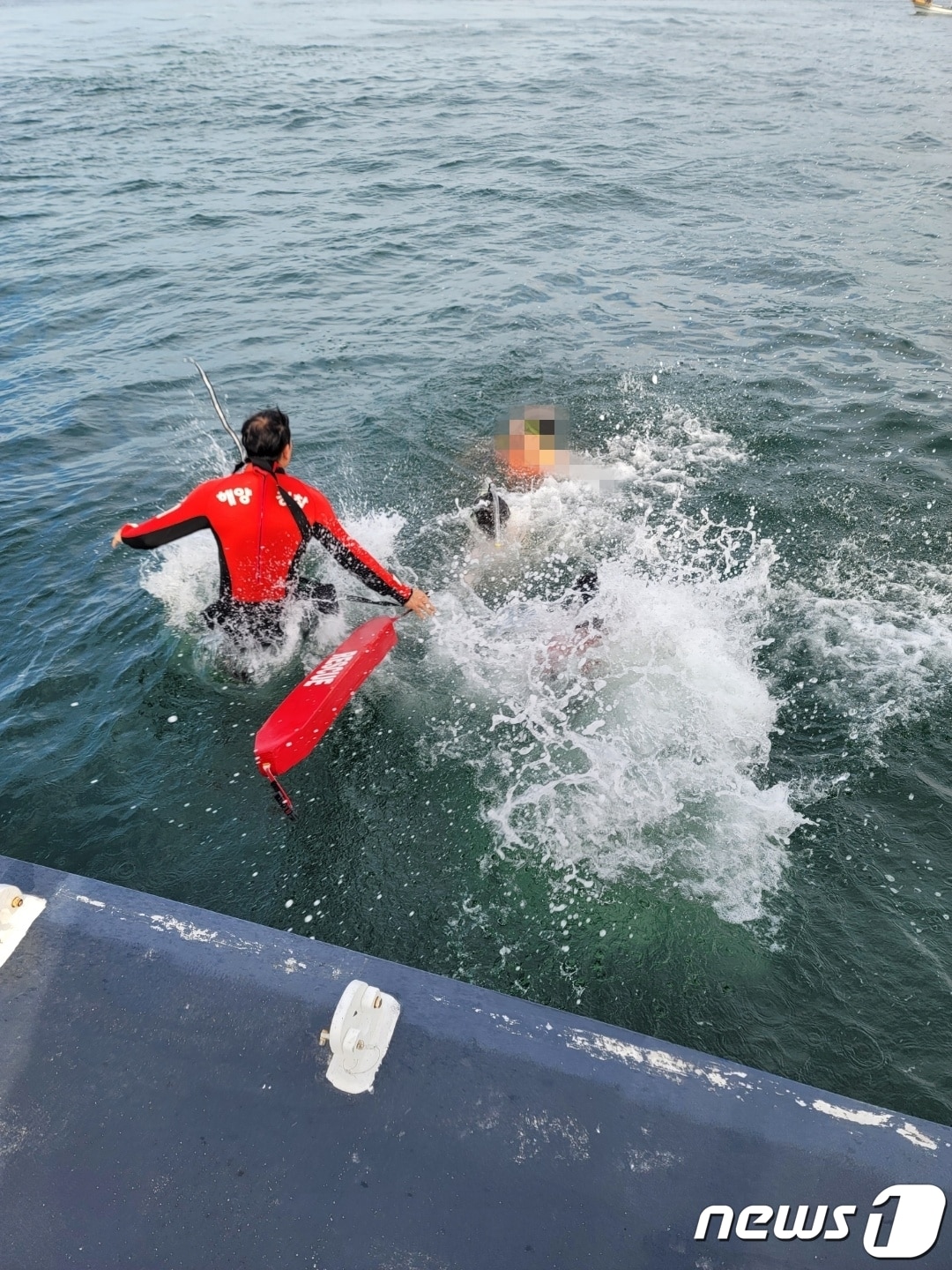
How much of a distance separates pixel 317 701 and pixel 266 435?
1346 mm

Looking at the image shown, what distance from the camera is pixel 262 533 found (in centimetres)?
461

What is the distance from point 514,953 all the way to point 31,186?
1753 centimetres

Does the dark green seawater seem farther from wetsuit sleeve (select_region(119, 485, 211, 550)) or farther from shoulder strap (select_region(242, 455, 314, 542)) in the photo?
wetsuit sleeve (select_region(119, 485, 211, 550))

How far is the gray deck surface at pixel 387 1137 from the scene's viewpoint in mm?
2219

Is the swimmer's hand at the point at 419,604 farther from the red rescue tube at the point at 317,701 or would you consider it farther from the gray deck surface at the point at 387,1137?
the gray deck surface at the point at 387,1137

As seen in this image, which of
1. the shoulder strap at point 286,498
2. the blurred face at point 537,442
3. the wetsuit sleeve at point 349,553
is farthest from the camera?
the blurred face at point 537,442

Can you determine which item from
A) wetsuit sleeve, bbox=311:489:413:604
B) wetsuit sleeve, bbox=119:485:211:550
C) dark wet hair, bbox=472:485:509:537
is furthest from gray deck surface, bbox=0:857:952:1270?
dark wet hair, bbox=472:485:509:537

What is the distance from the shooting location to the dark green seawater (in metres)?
3.90

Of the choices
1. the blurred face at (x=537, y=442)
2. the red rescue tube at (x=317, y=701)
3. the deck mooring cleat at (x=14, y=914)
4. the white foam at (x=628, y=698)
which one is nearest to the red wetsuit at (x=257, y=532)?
the red rescue tube at (x=317, y=701)

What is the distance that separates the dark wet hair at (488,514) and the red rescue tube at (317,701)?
61.6 inches

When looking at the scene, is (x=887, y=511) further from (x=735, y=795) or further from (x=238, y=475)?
(x=238, y=475)

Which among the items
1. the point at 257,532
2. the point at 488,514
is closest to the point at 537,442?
the point at 488,514

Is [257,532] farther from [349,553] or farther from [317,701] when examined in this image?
[317,701]

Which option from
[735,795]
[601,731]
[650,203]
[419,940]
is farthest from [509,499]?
[650,203]
